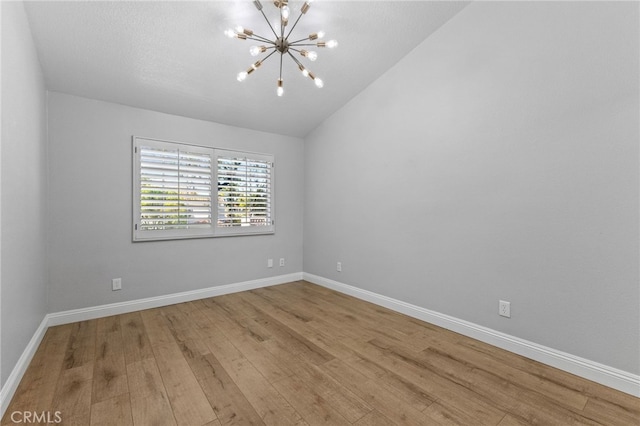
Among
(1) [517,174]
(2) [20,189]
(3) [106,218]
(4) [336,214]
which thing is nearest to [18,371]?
(2) [20,189]

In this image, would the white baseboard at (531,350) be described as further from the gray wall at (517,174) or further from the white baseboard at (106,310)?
the white baseboard at (106,310)

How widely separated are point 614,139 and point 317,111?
2.98m

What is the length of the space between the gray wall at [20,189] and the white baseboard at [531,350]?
3.12 m

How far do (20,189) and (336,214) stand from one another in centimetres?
308

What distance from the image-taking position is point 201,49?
258cm

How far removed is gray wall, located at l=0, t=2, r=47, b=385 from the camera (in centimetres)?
162

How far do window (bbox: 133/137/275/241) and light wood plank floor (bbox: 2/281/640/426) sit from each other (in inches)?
43.6

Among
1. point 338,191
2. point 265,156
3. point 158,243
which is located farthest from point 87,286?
point 338,191

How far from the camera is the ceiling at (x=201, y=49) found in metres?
2.18

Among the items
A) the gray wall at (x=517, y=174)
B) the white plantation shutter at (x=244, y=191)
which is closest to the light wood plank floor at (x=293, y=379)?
the gray wall at (x=517, y=174)

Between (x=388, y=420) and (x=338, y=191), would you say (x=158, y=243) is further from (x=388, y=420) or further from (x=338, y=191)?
(x=388, y=420)

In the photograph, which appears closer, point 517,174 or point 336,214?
point 517,174

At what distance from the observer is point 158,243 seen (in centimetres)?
334

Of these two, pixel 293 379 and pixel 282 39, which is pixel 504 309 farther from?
pixel 282 39
